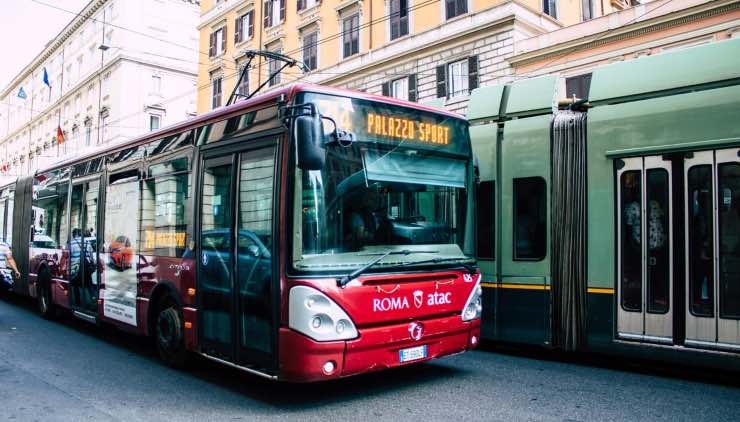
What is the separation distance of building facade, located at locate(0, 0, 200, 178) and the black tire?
33.6 meters

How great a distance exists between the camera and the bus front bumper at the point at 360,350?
524 cm

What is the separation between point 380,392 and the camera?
20.3ft

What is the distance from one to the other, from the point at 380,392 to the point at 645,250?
333 cm

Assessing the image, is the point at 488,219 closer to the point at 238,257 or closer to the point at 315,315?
the point at 238,257

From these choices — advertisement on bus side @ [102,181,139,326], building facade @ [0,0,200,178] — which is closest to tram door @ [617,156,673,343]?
advertisement on bus side @ [102,181,139,326]

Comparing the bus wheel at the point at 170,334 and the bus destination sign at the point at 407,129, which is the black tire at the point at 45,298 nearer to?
the bus wheel at the point at 170,334

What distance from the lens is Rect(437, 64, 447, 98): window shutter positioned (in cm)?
2467

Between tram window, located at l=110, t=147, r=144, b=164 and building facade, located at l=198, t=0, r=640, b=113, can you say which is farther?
building facade, located at l=198, t=0, r=640, b=113

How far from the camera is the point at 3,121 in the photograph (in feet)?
248

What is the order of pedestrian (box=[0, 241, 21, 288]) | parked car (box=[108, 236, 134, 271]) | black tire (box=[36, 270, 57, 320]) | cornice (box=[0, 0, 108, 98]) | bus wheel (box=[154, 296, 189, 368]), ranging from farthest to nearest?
cornice (box=[0, 0, 108, 98]) < pedestrian (box=[0, 241, 21, 288]) < black tire (box=[36, 270, 57, 320]) < parked car (box=[108, 236, 134, 271]) < bus wheel (box=[154, 296, 189, 368])

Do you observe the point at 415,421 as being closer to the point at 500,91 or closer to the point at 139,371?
the point at 139,371

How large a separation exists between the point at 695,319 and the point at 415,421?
130 inches

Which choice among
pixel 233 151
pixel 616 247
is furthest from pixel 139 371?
pixel 616 247

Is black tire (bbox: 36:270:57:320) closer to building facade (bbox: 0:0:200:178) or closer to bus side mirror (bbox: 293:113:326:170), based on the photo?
bus side mirror (bbox: 293:113:326:170)
